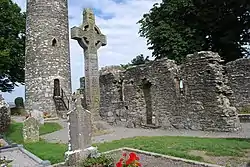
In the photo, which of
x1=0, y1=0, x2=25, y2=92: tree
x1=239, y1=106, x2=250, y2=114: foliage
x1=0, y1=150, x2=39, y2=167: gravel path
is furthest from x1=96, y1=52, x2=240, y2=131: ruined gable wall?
x1=0, y1=0, x2=25, y2=92: tree

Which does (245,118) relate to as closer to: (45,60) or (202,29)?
(202,29)

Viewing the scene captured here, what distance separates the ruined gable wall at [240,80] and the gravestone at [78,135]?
1365cm

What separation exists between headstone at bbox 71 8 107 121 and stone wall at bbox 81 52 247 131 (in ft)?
11.8

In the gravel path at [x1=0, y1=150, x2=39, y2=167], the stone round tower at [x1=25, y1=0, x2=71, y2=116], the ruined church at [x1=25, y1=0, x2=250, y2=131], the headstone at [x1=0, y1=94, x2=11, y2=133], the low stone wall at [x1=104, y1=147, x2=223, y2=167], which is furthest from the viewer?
the stone round tower at [x1=25, y1=0, x2=71, y2=116]

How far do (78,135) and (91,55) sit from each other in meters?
7.69

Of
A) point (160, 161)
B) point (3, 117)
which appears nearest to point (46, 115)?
point (3, 117)

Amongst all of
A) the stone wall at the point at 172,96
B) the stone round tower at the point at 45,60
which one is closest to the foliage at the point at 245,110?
the stone wall at the point at 172,96

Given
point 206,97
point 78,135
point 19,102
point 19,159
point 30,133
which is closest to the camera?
point 78,135

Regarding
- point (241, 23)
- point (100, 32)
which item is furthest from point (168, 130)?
point (241, 23)

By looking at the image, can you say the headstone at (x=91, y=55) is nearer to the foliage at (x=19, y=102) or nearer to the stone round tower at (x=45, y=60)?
the stone round tower at (x=45, y=60)

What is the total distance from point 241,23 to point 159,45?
7.22 metres

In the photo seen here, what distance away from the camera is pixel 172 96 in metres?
15.8

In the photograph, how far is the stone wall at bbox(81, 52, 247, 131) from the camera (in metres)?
14.0

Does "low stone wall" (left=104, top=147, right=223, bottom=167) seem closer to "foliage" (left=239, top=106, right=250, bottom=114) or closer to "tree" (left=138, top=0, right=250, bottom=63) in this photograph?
"foliage" (left=239, top=106, right=250, bottom=114)
